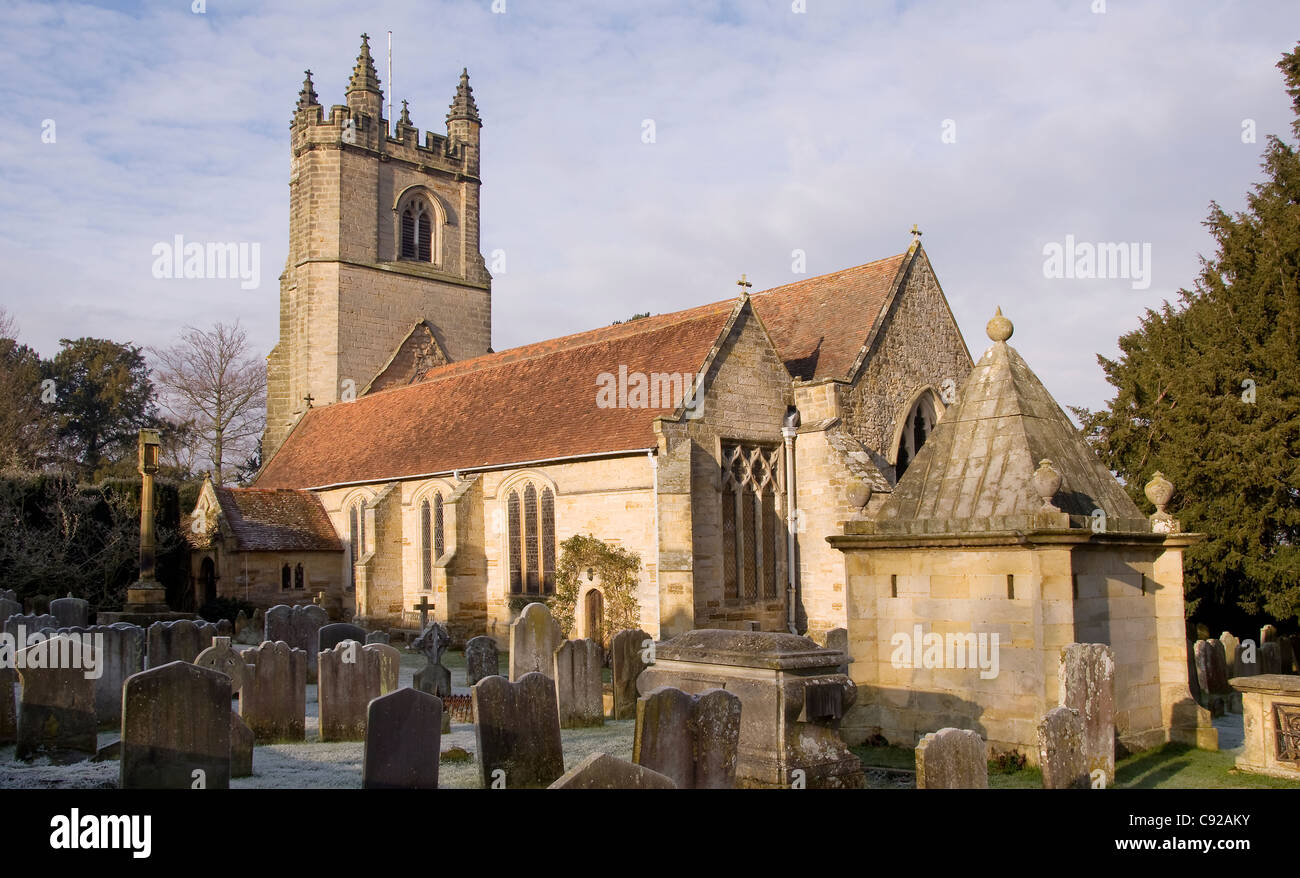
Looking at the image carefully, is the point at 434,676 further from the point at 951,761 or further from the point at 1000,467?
the point at 951,761

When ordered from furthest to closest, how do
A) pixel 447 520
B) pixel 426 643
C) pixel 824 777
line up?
pixel 447 520 < pixel 426 643 < pixel 824 777

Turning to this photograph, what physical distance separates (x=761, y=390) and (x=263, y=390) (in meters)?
37.0

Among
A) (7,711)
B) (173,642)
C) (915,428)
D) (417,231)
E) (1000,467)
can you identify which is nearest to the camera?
(1000,467)

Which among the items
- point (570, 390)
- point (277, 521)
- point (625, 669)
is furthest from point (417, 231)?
point (625, 669)

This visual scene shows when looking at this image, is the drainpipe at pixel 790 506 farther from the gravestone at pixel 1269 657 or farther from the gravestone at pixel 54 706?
the gravestone at pixel 54 706

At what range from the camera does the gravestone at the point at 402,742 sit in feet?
23.7

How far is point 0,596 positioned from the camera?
18484 mm

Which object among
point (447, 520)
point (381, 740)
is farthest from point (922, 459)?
point (447, 520)

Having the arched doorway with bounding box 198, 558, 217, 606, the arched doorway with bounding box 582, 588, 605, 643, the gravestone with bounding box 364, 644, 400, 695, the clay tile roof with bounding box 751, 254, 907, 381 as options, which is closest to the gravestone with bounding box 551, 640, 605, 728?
the gravestone with bounding box 364, 644, 400, 695

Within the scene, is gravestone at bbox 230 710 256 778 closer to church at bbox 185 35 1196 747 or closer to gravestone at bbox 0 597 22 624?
church at bbox 185 35 1196 747

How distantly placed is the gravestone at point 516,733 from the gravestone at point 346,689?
343 cm

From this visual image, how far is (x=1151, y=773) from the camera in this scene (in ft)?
29.2

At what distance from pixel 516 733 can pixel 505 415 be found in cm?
1758

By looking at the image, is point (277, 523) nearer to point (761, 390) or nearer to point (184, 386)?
point (761, 390)
